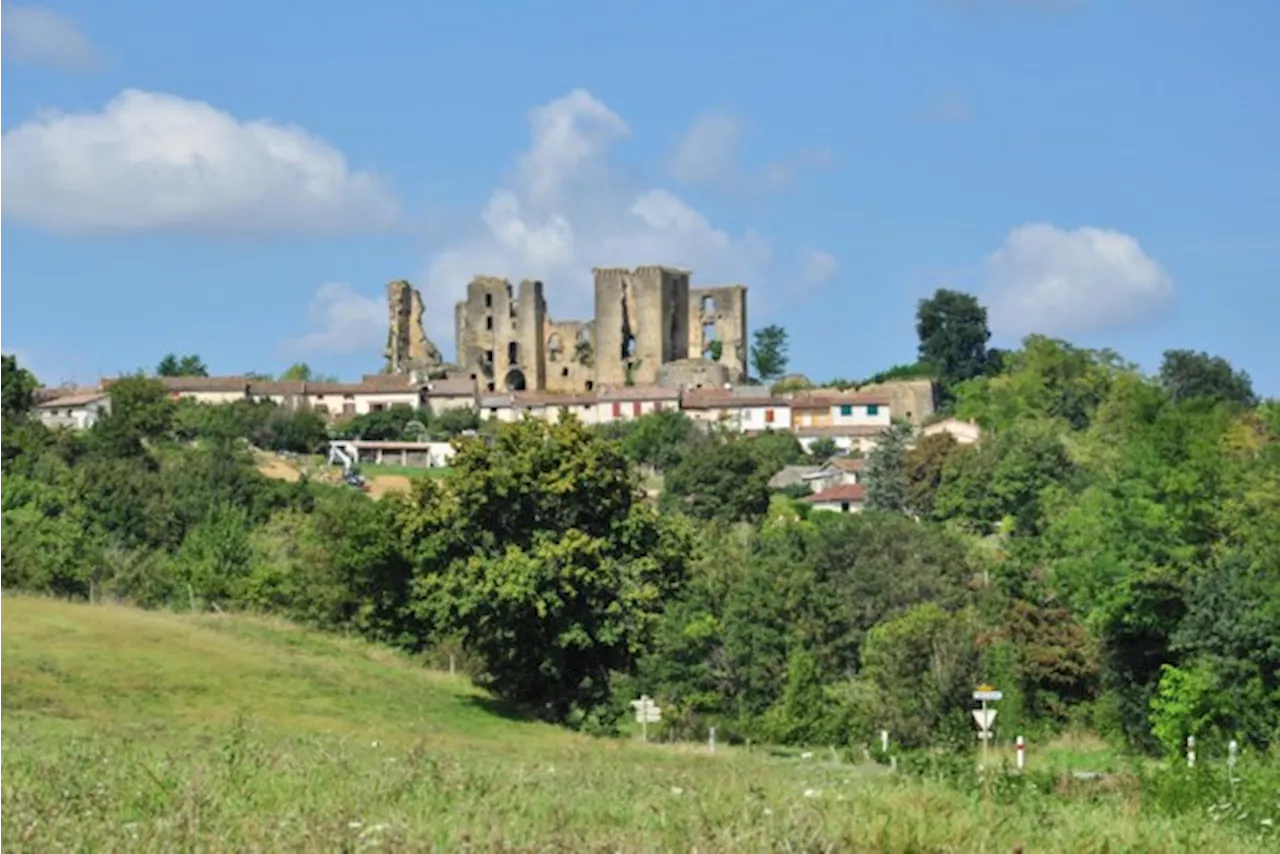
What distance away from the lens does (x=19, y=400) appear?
97750 mm

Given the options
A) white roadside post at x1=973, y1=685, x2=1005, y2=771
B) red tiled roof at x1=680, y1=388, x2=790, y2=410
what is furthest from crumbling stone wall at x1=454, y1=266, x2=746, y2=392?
white roadside post at x1=973, y1=685, x2=1005, y2=771

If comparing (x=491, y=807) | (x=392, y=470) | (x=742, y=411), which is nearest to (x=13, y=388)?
(x=392, y=470)

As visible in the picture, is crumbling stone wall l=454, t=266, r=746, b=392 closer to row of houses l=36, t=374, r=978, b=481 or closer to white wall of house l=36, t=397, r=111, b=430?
row of houses l=36, t=374, r=978, b=481

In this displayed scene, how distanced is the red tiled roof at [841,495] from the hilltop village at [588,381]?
540 inches

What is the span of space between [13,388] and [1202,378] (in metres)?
64.7

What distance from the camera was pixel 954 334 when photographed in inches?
5763

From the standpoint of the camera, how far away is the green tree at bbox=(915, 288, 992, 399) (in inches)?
5753

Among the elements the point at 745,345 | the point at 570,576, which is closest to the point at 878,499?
the point at 745,345

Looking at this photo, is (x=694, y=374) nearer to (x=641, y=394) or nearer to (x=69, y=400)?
(x=641, y=394)

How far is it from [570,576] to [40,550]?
25670mm

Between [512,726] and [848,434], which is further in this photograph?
[848,434]

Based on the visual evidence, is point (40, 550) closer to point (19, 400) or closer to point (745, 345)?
point (19, 400)

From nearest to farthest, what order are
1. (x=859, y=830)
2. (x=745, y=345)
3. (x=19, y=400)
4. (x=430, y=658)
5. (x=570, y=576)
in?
(x=859, y=830) → (x=570, y=576) → (x=430, y=658) → (x=19, y=400) → (x=745, y=345)

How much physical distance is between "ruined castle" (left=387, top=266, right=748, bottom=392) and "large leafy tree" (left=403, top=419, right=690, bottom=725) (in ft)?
317
